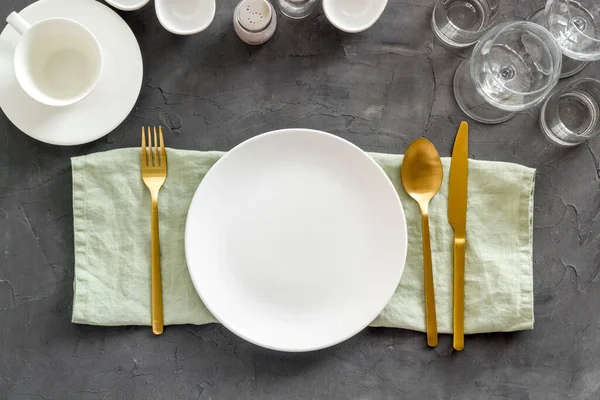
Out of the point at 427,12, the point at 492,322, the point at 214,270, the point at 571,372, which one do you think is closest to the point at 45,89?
the point at 214,270

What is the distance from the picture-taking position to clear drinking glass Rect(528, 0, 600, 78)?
905 mm

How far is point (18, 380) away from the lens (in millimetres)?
866

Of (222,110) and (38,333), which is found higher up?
(222,110)

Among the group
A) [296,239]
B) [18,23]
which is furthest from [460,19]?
[18,23]

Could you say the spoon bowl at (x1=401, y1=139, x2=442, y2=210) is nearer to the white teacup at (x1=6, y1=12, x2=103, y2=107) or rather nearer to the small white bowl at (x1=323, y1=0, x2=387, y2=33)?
the small white bowl at (x1=323, y1=0, x2=387, y2=33)

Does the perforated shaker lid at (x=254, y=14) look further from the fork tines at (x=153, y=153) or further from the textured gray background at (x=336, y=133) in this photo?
the fork tines at (x=153, y=153)

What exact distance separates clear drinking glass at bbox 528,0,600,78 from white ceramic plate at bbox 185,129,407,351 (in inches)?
15.1

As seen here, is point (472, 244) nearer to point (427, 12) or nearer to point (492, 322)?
point (492, 322)

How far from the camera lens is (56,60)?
83 cm

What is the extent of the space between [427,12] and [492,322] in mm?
503

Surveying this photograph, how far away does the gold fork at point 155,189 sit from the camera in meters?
0.85

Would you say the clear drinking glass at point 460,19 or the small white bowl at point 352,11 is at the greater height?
the small white bowl at point 352,11

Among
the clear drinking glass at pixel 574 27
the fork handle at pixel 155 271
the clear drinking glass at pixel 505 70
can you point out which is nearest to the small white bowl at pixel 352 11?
the clear drinking glass at pixel 505 70

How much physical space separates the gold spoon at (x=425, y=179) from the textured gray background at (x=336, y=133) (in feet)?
0.14
